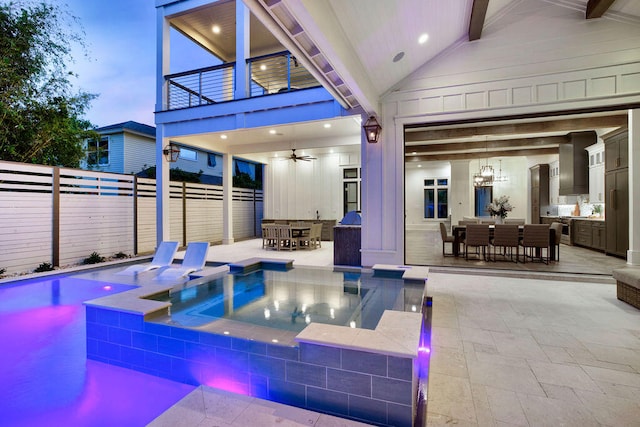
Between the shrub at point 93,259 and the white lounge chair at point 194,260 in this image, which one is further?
the shrub at point 93,259

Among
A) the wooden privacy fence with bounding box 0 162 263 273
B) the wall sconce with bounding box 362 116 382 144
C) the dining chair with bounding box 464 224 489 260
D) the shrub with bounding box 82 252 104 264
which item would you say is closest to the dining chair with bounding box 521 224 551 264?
the dining chair with bounding box 464 224 489 260

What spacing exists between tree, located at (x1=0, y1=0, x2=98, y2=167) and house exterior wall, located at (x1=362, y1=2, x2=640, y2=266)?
7.03m

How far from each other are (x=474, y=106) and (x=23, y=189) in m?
8.38

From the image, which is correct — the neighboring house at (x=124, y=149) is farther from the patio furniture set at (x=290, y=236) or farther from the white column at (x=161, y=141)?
the patio furniture set at (x=290, y=236)

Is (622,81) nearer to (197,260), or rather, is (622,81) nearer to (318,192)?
(197,260)

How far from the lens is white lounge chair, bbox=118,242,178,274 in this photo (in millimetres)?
5441

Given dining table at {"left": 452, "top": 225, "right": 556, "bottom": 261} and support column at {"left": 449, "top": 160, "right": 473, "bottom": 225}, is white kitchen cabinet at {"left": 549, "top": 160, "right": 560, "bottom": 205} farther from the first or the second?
dining table at {"left": 452, "top": 225, "right": 556, "bottom": 261}

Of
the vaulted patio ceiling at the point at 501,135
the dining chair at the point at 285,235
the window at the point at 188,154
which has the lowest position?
the dining chair at the point at 285,235

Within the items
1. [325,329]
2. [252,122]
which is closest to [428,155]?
[252,122]

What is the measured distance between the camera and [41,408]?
75.9 inches

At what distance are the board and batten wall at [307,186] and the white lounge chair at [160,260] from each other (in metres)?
6.32

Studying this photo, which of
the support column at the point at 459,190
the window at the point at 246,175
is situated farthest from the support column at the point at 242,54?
the support column at the point at 459,190

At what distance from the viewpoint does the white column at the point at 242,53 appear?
6875mm

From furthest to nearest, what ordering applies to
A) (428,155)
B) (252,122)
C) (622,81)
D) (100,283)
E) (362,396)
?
(428,155) < (252,122) < (100,283) < (622,81) < (362,396)
